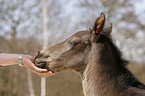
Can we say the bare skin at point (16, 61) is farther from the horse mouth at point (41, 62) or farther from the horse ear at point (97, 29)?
the horse ear at point (97, 29)

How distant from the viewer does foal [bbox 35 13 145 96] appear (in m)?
3.15

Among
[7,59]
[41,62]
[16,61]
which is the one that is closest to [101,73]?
[41,62]

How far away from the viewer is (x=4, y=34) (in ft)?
62.5

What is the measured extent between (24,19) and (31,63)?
17.0 meters

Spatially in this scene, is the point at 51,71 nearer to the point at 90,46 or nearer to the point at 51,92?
the point at 90,46

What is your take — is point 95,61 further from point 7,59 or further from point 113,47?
point 7,59

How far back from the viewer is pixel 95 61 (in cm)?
328

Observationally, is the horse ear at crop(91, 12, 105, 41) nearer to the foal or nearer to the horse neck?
the foal

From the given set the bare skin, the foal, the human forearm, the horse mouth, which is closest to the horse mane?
the foal

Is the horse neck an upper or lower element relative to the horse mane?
lower

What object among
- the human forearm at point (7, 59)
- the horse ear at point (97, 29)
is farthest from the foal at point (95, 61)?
the human forearm at point (7, 59)

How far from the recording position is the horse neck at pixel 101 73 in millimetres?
3152

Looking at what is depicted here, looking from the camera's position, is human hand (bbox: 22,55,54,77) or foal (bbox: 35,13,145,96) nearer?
foal (bbox: 35,13,145,96)

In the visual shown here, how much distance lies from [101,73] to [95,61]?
244 mm
